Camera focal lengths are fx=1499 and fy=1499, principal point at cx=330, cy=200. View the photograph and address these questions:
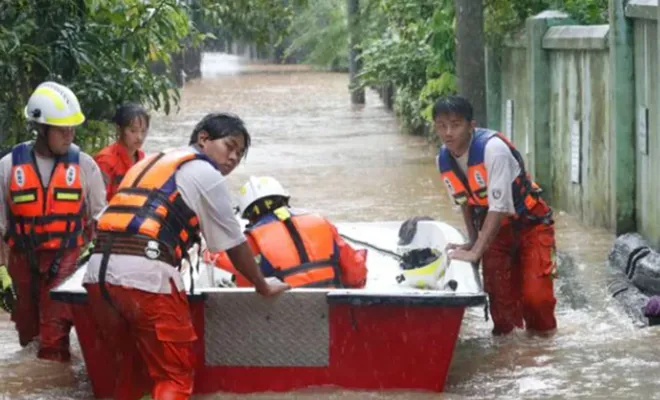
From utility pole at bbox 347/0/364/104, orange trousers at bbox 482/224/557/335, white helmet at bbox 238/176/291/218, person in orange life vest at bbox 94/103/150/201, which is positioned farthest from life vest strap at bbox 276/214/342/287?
utility pole at bbox 347/0/364/104

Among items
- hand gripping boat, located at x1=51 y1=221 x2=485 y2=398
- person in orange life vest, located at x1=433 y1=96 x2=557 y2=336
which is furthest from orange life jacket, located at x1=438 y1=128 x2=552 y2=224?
hand gripping boat, located at x1=51 y1=221 x2=485 y2=398

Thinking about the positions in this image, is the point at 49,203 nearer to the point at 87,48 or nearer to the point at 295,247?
the point at 295,247

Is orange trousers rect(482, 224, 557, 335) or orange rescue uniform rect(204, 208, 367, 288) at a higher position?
orange rescue uniform rect(204, 208, 367, 288)

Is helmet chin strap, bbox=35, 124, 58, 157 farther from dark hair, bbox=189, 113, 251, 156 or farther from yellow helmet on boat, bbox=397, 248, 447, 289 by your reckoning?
yellow helmet on boat, bbox=397, 248, 447, 289

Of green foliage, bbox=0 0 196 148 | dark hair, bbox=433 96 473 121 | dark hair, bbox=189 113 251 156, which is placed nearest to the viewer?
dark hair, bbox=189 113 251 156

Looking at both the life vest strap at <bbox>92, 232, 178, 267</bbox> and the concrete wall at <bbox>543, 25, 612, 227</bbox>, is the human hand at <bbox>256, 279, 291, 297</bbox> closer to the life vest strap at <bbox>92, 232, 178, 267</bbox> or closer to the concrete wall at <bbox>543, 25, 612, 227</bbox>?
the life vest strap at <bbox>92, 232, 178, 267</bbox>

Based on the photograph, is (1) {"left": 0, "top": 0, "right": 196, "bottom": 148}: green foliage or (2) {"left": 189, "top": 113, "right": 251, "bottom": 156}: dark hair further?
(1) {"left": 0, "top": 0, "right": 196, "bottom": 148}: green foliage

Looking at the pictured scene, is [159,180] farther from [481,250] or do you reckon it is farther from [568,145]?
[568,145]

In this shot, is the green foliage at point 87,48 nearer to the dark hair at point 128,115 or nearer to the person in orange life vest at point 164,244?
the dark hair at point 128,115

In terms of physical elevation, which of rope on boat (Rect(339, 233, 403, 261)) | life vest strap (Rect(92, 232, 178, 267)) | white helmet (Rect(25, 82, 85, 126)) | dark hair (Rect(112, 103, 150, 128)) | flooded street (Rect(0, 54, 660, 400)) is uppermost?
white helmet (Rect(25, 82, 85, 126))

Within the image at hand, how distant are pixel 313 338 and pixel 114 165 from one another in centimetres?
287

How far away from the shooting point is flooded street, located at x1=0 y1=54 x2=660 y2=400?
8648 millimetres

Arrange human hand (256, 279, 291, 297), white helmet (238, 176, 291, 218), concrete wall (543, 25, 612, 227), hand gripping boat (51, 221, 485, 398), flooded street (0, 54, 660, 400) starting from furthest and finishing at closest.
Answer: concrete wall (543, 25, 612, 227)
flooded street (0, 54, 660, 400)
white helmet (238, 176, 291, 218)
hand gripping boat (51, 221, 485, 398)
human hand (256, 279, 291, 297)

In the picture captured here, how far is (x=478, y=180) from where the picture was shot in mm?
9078
